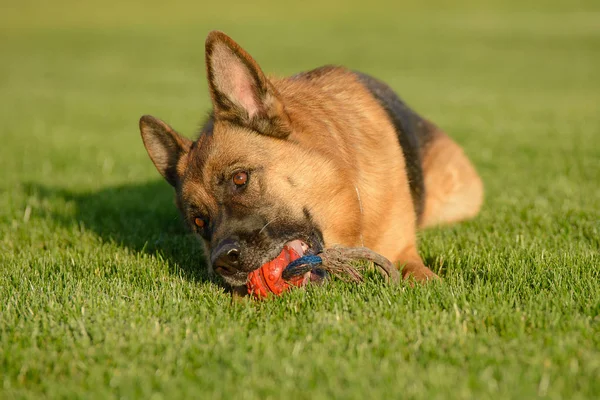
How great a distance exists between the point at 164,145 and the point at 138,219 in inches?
58.1

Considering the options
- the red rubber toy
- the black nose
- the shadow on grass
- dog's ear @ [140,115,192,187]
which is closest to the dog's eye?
the shadow on grass

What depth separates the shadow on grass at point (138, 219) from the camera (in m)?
4.89

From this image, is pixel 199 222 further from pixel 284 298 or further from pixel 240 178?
pixel 284 298

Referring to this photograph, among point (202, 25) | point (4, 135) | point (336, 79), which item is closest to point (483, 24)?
point (202, 25)

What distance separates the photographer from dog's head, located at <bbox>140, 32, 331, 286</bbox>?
394cm

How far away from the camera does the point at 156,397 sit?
2516mm

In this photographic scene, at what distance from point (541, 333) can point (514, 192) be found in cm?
445

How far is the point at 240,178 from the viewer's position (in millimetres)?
4105

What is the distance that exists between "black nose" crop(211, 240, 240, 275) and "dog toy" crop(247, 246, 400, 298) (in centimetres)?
15

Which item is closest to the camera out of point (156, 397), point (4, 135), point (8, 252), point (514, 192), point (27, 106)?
point (156, 397)

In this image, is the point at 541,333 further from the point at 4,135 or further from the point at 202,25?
the point at 202,25

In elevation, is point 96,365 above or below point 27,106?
above

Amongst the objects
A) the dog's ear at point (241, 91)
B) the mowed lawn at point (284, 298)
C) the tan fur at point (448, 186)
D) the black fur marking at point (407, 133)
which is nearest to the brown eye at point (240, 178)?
the dog's ear at point (241, 91)

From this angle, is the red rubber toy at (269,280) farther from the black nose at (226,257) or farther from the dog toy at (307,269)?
the black nose at (226,257)
